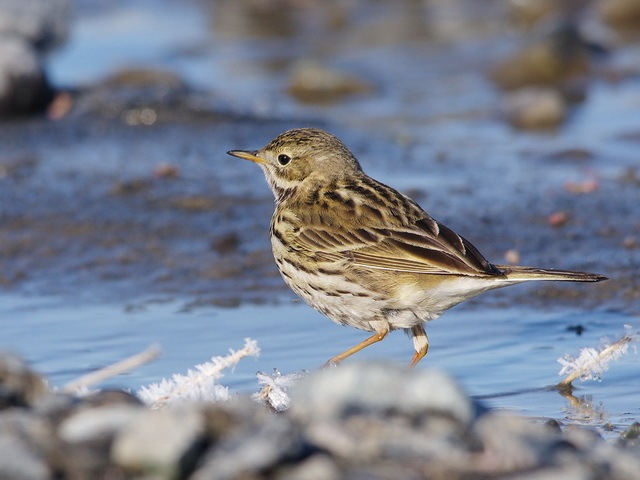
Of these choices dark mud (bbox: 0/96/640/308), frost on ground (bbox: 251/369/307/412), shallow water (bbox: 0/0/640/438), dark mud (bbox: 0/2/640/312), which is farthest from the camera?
dark mud (bbox: 0/2/640/312)

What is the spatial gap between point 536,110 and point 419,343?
7.22 meters

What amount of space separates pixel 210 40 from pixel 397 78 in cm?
445

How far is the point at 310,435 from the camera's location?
4.36 metres

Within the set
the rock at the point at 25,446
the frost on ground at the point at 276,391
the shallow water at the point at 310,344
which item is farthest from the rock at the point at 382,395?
the shallow water at the point at 310,344

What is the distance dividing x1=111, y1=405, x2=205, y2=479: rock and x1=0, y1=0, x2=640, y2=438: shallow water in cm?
298

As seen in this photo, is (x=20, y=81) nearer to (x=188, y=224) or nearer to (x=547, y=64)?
(x=188, y=224)

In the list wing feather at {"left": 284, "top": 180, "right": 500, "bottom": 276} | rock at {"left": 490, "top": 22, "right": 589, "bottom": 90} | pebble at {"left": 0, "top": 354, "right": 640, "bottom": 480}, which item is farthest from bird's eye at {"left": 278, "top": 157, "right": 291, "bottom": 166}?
rock at {"left": 490, "top": 22, "right": 589, "bottom": 90}

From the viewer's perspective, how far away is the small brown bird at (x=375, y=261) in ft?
23.2

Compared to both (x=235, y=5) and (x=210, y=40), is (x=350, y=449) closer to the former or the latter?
(x=210, y=40)

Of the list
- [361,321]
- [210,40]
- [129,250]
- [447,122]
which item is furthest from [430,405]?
[210,40]

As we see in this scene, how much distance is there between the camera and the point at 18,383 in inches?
198

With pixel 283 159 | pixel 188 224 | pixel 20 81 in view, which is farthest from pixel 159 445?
pixel 20 81

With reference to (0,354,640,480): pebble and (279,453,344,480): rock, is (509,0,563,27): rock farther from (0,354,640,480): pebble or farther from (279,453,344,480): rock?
(279,453,344,480): rock

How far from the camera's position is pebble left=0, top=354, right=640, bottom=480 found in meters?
4.17
